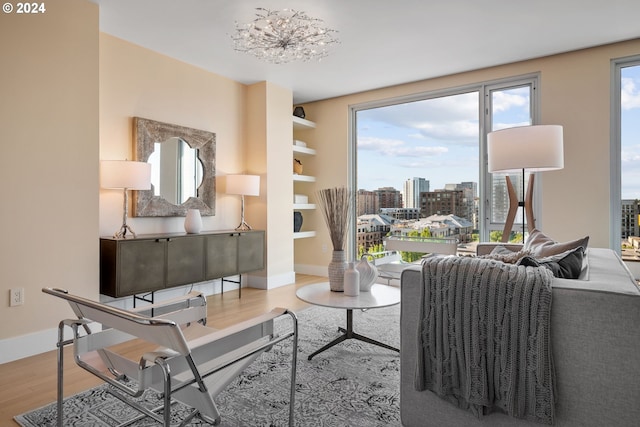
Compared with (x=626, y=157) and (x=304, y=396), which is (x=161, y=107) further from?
(x=626, y=157)

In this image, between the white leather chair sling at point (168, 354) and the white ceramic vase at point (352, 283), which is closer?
the white leather chair sling at point (168, 354)

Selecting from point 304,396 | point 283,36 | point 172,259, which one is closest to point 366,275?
point 304,396

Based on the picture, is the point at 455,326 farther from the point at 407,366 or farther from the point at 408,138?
the point at 408,138

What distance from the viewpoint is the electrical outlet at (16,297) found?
2.65 metres

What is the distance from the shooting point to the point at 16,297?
2.68 metres

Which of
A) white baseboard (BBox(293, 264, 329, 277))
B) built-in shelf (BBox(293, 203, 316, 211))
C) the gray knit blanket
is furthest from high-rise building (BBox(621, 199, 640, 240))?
built-in shelf (BBox(293, 203, 316, 211))

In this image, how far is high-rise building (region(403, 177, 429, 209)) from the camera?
203 inches

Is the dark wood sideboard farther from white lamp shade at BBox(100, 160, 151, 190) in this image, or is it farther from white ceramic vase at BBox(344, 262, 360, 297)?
white ceramic vase at BBox(344, 262, 360, 297)

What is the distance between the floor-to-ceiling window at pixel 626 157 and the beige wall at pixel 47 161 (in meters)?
4.70

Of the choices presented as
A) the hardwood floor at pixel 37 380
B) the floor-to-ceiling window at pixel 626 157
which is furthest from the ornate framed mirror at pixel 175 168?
the floor-to-ceiling window at pixel 626 157

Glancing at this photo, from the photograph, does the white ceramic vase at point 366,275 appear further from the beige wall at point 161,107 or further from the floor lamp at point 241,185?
the beige wall at point 161,107

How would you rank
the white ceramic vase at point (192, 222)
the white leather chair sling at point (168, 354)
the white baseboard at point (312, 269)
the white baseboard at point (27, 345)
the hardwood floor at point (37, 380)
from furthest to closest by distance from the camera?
the white baseboard at point (312, 269) < the white ceramic vase at point (192, 222) < the white baseboard at point (27, 345) < the hardwood floor at point (37, 380) < the white leather chair sling at point (168, 354)

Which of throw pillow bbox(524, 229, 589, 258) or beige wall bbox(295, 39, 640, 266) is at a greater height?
beige wall bbox(295, 39, 640, 266)

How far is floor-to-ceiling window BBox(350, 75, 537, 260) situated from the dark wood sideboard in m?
1.83
